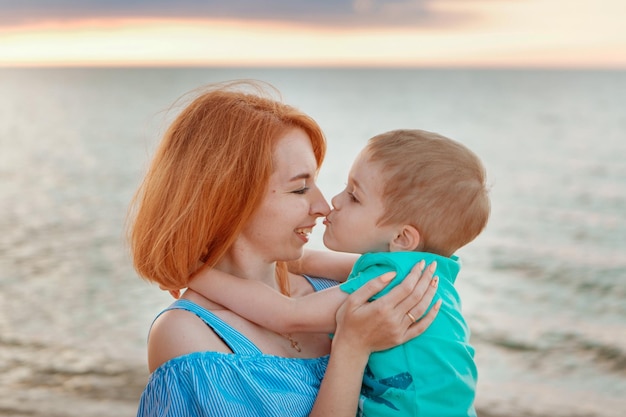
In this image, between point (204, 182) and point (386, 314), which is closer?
point (386, 314)

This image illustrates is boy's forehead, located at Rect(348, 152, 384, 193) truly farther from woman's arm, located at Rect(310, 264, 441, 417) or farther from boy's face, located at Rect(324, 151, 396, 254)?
woman's arm, located at Rect(310, 264, 441, 417)

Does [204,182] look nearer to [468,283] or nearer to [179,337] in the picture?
[179,337]

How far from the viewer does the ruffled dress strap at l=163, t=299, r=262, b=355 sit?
2.45 m

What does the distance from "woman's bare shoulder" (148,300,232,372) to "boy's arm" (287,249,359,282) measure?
695 mm

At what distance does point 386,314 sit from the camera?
2.32 metres

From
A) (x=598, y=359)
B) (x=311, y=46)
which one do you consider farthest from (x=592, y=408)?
(x=311, y=46)

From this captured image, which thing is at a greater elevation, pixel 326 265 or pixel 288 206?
pixel 288 206

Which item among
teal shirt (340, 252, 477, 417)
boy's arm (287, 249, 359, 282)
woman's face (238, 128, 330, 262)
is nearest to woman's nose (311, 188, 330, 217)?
woman's face (238, 128, 330, 262)

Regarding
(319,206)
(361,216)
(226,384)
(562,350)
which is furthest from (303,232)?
(562,350)

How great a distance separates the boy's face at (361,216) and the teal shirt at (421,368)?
88 millimetres

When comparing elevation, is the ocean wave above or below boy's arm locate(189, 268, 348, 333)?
below

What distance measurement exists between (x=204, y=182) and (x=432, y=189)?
71cm

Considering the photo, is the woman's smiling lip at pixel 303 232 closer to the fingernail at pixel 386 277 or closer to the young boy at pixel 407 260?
the young boy at pixel 407 260

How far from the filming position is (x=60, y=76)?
12900cm
